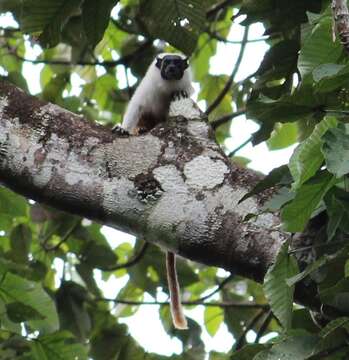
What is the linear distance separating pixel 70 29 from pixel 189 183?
1.74m

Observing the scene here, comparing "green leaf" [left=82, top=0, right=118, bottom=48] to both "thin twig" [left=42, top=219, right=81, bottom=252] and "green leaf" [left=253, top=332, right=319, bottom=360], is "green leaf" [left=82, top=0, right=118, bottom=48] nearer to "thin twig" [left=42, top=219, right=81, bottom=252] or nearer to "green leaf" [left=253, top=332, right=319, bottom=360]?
"green leaf" [left=253, top=332, right=319, bottom=360]

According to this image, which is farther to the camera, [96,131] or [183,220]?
[96,131]

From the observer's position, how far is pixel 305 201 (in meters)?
1.59

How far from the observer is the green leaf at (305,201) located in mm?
1556

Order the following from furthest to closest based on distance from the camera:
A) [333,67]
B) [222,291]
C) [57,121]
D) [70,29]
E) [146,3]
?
1. [222,291]
2. [70,29]
3. [146,3]
4. [57,121]
5. [333,67]

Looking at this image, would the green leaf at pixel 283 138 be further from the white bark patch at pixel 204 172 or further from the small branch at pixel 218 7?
the white bark patch at pixel 204 172

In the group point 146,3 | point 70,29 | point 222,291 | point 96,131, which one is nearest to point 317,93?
point 96,131

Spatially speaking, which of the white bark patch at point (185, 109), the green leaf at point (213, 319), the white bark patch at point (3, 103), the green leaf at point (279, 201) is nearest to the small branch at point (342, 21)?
the green leaf at point (279, 201)

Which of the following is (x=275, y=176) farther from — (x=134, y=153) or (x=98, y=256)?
(x=98, y=256)

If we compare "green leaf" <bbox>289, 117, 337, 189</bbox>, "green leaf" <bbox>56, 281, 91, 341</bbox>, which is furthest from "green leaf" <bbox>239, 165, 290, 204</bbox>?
"green leaf" <bbox>56, 281, 91, 341</bbox>

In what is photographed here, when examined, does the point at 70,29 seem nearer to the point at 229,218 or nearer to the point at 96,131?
the point at 96,131

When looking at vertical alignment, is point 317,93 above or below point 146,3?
below

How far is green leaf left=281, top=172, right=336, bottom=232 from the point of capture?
1.56 m

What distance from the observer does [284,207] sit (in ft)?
5.32
